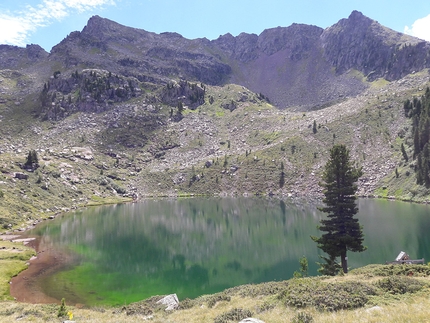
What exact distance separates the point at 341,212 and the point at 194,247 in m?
40.1

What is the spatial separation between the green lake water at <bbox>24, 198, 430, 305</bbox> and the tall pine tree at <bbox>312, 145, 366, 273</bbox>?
10.6 m

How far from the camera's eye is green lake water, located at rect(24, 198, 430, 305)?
46094 millimetres

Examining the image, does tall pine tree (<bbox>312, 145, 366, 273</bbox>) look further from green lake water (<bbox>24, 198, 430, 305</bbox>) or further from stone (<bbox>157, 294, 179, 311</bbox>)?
stone (<bbox>157, 294, 179, 311</bbox>)

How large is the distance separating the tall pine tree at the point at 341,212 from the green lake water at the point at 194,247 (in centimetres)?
1056

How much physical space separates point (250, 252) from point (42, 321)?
46.0 meters

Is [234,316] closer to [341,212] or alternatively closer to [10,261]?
[341,212]

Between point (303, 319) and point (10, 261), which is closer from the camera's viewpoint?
point (303, 319)

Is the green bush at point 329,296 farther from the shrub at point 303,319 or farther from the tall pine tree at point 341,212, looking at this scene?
the tall pine tree at point 341,212

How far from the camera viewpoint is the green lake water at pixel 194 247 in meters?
46.1

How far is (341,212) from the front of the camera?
39.2 metres

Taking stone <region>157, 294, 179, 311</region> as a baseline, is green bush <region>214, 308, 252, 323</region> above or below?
above

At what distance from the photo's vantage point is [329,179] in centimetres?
4019

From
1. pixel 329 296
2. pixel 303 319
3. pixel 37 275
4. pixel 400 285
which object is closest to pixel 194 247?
pixel 37 275

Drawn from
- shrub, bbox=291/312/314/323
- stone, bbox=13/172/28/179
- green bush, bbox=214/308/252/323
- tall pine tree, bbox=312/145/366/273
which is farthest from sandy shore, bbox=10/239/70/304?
stone, bbox=13/172/28/179
